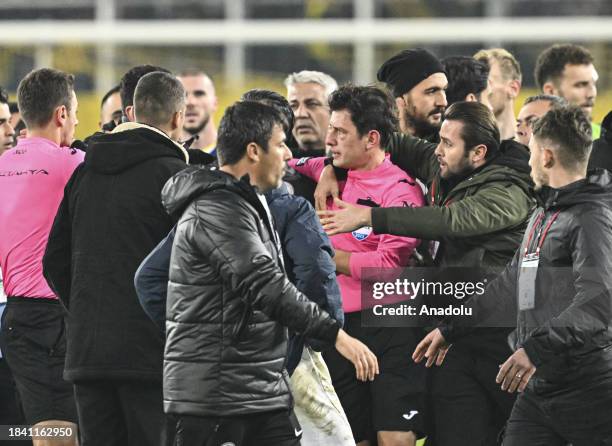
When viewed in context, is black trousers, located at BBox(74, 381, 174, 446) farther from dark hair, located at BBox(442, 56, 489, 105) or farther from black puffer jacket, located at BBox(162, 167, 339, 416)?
dark hair, located at BBox(442, 56, 489, 105)

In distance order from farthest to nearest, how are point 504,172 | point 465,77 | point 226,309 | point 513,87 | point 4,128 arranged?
point 513,87
point 4,128
point 465,77
point 504,172
point 226,309

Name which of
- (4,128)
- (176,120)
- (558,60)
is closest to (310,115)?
(176,120)

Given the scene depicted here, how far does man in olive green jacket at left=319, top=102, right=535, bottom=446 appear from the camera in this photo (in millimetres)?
5605

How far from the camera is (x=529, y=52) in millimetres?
23109

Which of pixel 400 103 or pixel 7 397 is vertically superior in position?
pixel 400 103

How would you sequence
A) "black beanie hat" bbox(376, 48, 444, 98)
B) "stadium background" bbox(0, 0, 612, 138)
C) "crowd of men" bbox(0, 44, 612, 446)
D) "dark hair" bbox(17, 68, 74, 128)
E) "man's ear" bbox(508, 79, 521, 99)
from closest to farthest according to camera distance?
1. "crowd of men" bbox(0, 44, 612, 446)
2. "dark hair" bbox(17, 68, 74, 128)
3. "black beanie hat" bbox(376, 48, 444, 98)
4. "man's ear" bbox(508, 79, 521, 99)
5. "stadium background" bbox(0, 0, 612, 138)

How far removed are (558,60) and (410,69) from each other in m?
1.86

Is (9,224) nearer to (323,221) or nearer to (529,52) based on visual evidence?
(323,221)

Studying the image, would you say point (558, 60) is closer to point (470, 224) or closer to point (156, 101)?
point (470, 224)

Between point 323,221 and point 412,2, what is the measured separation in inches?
802

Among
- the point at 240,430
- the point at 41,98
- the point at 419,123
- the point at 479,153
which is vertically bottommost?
the point at 240,430

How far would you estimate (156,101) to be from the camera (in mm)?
5410

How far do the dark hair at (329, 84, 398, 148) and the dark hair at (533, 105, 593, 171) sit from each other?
3.45ft

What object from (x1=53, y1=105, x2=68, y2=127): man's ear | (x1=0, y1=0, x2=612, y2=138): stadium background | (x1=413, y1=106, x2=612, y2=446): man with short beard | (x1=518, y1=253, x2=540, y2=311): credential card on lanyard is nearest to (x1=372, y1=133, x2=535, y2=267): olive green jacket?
(x1=413, y1=106, x2=612, y2=446): man with short beard
